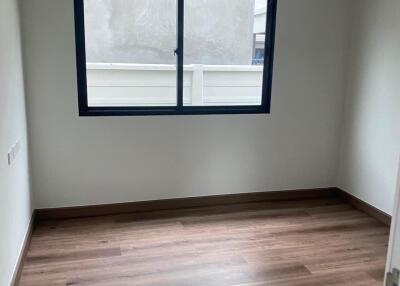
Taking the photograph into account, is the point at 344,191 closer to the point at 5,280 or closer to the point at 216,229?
the point at 216,229

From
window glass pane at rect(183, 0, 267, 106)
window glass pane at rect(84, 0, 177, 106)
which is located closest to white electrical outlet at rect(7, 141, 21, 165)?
window glass pane at rect(84, 0, 177, 106)

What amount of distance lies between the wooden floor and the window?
0.97 meters

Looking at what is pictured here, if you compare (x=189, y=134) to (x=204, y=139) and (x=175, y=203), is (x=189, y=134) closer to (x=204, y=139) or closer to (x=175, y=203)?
(x=204, y=139)

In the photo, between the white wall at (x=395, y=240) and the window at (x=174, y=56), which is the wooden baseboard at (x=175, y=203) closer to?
the window at (x=174, y=56)

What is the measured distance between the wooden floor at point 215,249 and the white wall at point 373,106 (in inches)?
13.2

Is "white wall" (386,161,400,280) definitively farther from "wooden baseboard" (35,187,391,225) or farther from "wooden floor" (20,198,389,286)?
"wooden baseboard" (35,187,391,225)

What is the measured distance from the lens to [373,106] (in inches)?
146

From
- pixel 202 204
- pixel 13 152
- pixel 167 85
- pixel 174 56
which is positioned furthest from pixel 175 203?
pixel 13 152

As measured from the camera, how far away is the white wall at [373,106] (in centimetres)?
348

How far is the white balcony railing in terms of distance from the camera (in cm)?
360

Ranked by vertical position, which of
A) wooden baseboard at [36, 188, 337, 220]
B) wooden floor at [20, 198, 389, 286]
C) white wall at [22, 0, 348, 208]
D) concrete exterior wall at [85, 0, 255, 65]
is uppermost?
concrete exterior wall at [85, 0, 255, 65]

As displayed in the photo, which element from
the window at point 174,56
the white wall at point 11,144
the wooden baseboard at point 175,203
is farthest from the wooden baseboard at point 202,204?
→ the window at point 174,56

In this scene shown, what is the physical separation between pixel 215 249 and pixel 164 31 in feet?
6.27

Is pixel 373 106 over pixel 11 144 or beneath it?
over
